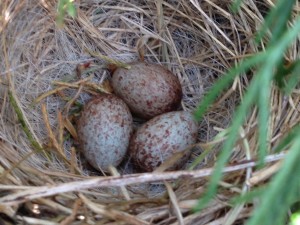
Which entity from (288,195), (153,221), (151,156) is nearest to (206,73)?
(151,156)

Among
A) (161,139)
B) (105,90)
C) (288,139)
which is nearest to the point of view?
(288,139)

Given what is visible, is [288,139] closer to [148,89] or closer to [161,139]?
[161,139]

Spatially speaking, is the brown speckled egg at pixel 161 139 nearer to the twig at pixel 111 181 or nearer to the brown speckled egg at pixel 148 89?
the brown speckled egg at pixel 148 89

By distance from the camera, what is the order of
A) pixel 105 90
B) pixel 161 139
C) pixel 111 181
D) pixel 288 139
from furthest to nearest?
pixel 105 90, pixel 161 139, pixel 111 181, pixel 288 139

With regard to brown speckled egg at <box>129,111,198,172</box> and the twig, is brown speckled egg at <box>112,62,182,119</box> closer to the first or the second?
brown speckled egg at <box>129,111,198,172</box>

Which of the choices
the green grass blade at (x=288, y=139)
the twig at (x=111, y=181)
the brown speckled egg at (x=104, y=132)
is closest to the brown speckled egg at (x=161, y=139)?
the brown speckled egg at (x=104, y=132)

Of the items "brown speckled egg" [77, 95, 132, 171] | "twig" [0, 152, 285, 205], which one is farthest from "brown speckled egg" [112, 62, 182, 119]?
"twig" [0, 152, 285, 205]

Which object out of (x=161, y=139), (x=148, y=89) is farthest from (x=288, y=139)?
(x=148, y=89)
